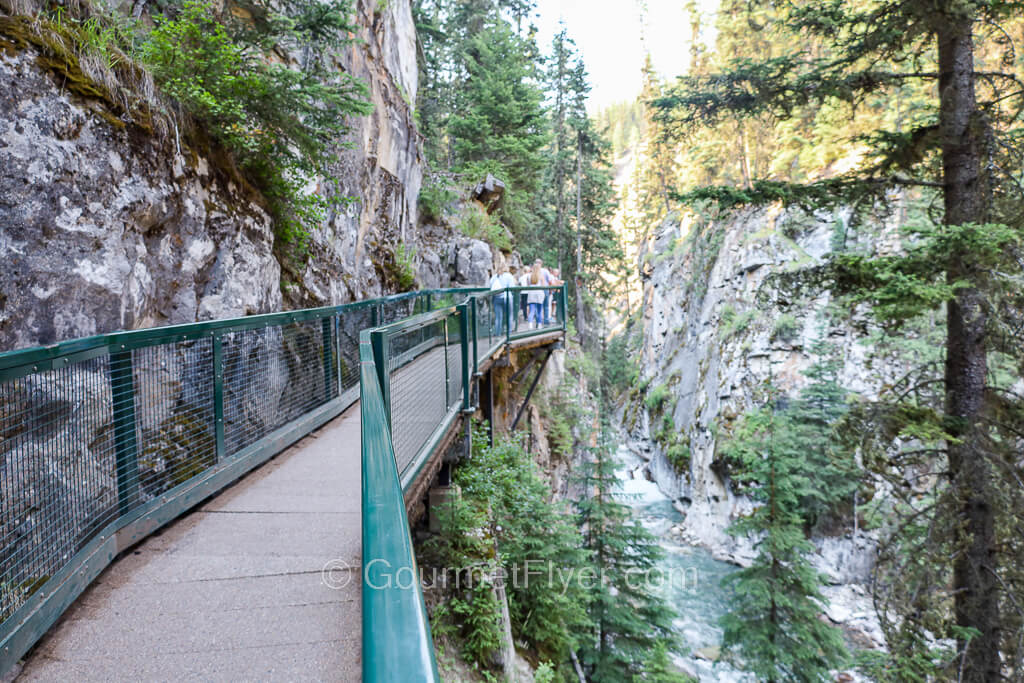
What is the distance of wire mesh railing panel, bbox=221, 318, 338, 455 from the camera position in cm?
472

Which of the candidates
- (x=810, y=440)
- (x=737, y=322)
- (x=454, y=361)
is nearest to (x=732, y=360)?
(x=737, y=322)

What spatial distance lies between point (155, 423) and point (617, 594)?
11.7 meters

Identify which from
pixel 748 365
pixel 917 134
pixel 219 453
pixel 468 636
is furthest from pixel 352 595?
pixel 748 365

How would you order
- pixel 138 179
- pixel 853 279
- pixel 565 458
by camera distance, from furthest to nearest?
pixel 565 458 → pixel 853 279 → pixel 138 179

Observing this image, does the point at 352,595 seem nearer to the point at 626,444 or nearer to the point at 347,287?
the point at 347,287

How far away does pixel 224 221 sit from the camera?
20.5 ft

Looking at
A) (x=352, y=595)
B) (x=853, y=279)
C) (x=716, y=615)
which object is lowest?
(x=716, y=615)

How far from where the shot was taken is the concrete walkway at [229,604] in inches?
81.8

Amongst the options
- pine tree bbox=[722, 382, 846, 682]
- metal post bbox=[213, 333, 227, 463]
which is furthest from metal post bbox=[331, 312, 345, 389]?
pine tree bbox=[722, 382, 846, 682]

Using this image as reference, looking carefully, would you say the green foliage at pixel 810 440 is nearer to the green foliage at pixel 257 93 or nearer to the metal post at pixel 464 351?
the metal post at pixel 464 351

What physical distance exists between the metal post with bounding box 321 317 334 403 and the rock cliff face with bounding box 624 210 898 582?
1407cm

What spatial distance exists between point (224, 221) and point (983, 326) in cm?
943

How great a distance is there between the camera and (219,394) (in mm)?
4406

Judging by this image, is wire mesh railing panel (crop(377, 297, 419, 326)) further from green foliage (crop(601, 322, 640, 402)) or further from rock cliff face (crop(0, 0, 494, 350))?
green foliage (crop(601, 322, 640, 402))
